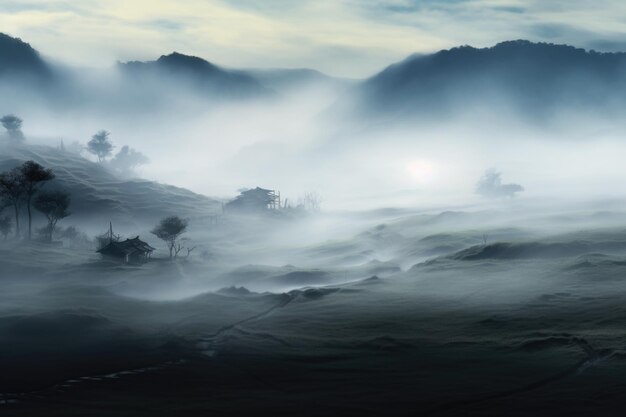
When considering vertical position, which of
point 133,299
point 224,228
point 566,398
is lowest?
point 566,398

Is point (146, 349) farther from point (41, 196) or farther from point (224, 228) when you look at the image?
point (224, 228)

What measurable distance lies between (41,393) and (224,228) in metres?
140

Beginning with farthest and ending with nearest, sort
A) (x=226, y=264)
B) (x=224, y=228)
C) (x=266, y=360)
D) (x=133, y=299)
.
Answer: (x=224, y=228), (x=226, y=264), (x=133, y=299), (x=266, y=360)

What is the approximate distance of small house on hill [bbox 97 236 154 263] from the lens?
12650cm

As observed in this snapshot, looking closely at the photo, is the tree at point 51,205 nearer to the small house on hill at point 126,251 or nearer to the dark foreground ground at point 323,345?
the small house on hill at point 126,251

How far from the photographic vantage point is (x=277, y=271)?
5039 inches

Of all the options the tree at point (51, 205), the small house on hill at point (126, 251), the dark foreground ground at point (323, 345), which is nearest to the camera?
the dark foreground ground at point (323, 345)

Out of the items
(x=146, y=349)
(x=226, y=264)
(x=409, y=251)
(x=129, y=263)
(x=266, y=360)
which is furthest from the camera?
(x=409, y=251)

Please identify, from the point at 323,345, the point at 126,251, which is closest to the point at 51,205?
the point at 126,251

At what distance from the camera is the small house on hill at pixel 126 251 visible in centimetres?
12650

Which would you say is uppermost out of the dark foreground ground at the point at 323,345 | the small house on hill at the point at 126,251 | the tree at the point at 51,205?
the tree at the point at 51,205

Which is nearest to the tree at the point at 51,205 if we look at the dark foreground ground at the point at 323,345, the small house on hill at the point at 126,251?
the small house on hill at the point at 126,251

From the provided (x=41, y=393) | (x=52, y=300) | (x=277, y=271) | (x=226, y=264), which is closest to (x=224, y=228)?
(x=226, y=264)

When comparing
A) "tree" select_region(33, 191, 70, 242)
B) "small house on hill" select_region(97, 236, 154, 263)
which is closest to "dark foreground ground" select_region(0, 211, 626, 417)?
"small house on hill" select_region(97, 236, 154, 263)
